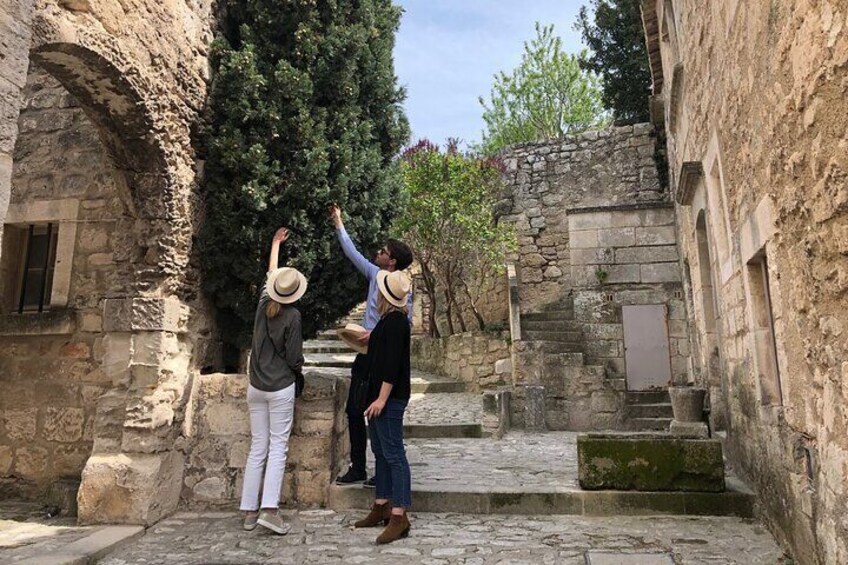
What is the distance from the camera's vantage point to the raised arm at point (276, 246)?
4.44 metres

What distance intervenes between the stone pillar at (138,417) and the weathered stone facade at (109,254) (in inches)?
0.4

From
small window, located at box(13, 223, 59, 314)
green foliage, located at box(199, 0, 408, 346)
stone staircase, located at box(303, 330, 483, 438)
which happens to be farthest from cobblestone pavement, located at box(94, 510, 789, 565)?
stone staircase, located at box(303, 330, 483, 438)

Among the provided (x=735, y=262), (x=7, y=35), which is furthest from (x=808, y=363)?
(x=7, y=35)

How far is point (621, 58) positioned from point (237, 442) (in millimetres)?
14100

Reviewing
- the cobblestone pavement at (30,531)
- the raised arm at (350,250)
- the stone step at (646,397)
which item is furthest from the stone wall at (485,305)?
the cobblestone pavement at (30,531)

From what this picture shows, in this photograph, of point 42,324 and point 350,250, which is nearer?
point 350,250

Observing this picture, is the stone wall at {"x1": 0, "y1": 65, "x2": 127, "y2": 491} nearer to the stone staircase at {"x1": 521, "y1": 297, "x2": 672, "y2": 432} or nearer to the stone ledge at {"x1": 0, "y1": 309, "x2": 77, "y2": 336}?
the stone ledge at {"x1": 0, "y1": 309, "x2": 77, "y2": 336}

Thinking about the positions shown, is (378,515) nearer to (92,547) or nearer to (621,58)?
(92,547)

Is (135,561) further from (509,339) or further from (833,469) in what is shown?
(509,339)

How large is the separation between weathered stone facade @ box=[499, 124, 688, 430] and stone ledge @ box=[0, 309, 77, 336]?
595cm

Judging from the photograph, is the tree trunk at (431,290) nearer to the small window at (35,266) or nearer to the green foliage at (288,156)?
the green foliage at (288,156)

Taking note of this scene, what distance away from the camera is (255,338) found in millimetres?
4215

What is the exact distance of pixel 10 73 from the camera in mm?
2730

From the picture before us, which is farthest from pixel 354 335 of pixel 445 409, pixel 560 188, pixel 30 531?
pixel 560 188
